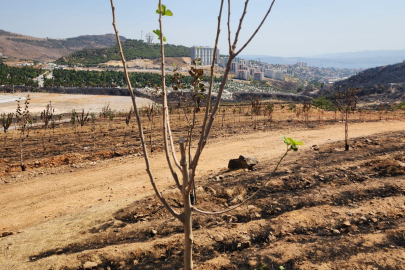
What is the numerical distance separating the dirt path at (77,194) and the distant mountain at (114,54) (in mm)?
88823

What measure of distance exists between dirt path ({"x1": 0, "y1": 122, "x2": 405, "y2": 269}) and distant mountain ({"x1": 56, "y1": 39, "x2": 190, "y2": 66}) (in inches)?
3497

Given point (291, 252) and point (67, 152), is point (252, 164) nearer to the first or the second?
point (291, 252)

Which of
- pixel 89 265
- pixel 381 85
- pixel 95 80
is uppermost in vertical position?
pixel 95 80

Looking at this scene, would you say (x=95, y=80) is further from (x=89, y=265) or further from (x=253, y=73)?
(x=253, y=73)

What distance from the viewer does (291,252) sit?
13.9ft

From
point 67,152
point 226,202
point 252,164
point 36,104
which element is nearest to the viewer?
point 226,202

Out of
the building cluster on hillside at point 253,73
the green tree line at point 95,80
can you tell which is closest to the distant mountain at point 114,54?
the building cluster on hillside at point 253,73

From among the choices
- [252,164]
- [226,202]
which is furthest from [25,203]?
[252,164]

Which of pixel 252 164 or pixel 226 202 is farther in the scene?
pixel 252 164

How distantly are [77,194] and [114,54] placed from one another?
344ft

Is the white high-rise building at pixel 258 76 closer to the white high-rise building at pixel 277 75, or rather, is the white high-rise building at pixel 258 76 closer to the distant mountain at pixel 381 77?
the white high-rise building at pixel 277 75

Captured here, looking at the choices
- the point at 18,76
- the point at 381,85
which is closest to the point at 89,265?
the point at 381,85

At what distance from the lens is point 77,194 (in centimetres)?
825

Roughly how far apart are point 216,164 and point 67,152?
23.4 feet
